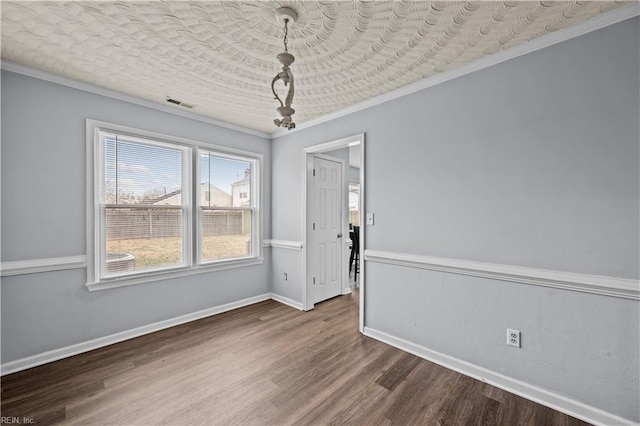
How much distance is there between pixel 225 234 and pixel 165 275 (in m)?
0.87

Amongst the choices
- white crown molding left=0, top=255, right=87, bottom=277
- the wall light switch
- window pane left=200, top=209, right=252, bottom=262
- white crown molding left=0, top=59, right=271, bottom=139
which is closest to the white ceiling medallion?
the wall light switch

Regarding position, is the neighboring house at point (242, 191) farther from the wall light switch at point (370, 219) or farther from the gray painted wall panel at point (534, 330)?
the gray painted wall panel at point (534, 330)

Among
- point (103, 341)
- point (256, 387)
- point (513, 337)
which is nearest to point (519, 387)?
point (513, 337)

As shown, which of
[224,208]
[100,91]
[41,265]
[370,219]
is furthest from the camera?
[224,208]

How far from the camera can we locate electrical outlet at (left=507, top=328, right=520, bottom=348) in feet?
6.67

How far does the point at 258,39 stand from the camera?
1.91 meters

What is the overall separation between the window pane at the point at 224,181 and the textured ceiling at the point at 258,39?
103 centimetres

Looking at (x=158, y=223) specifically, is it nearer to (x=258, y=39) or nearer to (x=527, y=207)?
(x=258, y=39)

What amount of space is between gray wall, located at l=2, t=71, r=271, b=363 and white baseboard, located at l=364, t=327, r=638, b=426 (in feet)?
9.37

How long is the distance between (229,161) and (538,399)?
12.7ft

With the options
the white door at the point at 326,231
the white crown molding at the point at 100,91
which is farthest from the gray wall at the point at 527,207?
the white crown molding at the point at 100,91

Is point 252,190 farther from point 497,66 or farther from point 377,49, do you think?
point 497,66

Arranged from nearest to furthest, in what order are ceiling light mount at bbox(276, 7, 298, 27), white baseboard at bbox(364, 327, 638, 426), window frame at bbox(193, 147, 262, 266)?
ceiling light mount at bbox(276, 7, 298, 27)
white baseboard at bbox(364, 327, 638, 426)
window frame at bbox(193, 147, 262, 266)

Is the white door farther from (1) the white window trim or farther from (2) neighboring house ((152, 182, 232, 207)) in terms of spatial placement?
(2) neighboring house ((152, 182, 232, 207))
